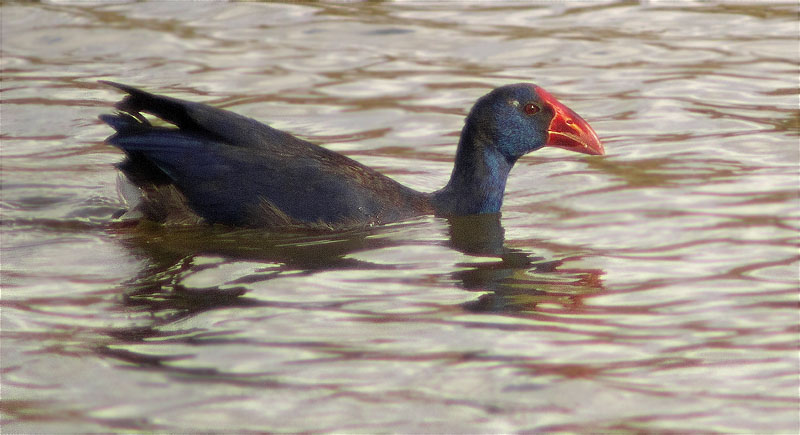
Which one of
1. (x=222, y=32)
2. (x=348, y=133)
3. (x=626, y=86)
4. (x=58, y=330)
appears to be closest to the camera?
(x=58, y=330)

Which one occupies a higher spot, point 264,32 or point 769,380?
point 264,32

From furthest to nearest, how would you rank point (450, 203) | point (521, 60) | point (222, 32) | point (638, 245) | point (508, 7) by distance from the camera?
1. point (508, 7)
2. point (222, 32)
3. point (521, 60)
4. point (450, 203)
5. point (638, 245)

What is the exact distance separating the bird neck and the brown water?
136mm

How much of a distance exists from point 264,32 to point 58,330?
7.53m

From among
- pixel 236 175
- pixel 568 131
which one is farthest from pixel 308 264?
pixel 568 131

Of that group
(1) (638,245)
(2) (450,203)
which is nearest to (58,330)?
(2) (450,203)

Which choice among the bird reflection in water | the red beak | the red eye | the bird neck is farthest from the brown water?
the red eye

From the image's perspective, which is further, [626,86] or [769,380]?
[626,86]

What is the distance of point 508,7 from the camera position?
44.2ft

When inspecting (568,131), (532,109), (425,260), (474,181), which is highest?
(532,109)

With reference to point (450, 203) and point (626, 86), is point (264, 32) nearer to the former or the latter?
point (626, 86)

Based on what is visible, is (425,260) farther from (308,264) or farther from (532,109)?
(532,109)

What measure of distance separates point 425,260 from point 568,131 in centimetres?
150

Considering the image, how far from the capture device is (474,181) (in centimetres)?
737
